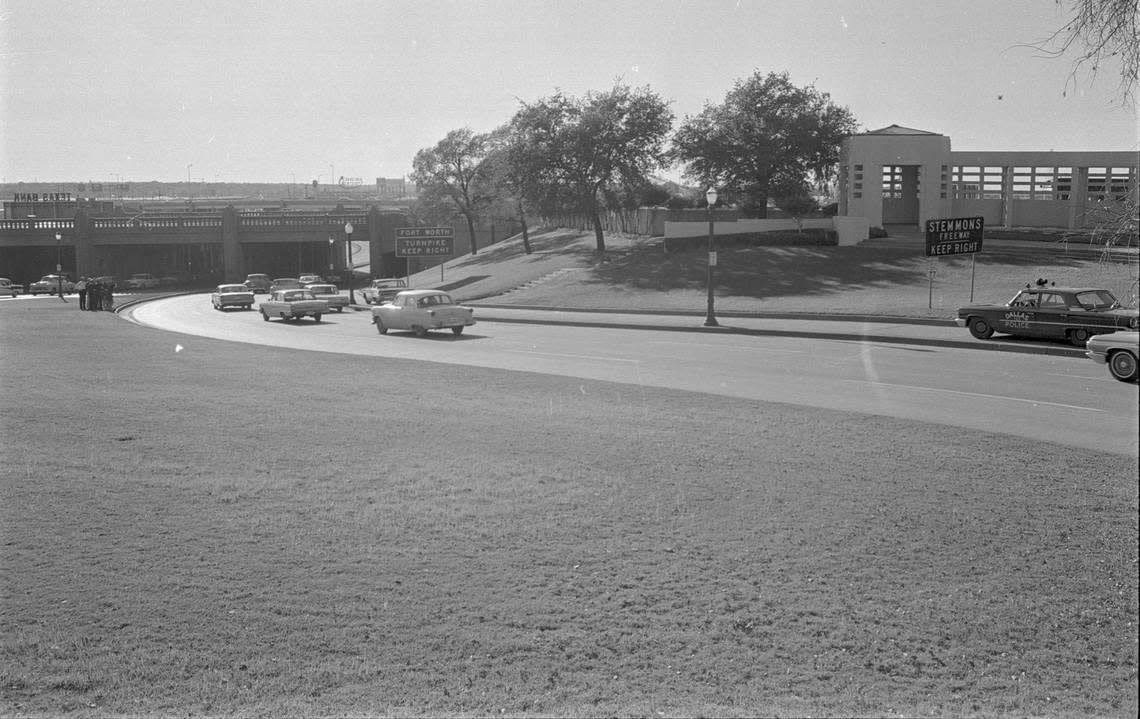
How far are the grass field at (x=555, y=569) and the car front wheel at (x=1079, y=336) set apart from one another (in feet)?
39.7

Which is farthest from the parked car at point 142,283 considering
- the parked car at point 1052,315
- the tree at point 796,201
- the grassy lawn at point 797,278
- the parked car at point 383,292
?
the parked car at point 1052,315

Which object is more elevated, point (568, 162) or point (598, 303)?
point (568, 162)

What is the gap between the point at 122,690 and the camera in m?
5.75

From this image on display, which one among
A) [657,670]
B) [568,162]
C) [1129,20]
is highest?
[568,162]

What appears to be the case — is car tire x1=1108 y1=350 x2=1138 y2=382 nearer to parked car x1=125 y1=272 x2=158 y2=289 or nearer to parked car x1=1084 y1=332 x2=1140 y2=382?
parked car x1=1084 y1=332 x2=1140 y2=382

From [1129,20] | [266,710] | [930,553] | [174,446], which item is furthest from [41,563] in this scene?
[1129,20]

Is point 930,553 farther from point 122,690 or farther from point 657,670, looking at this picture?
point 122,690

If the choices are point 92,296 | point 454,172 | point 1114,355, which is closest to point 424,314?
point 1114,355

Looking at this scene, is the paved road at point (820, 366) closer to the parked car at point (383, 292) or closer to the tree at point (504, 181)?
the parked car at point (383, 292)

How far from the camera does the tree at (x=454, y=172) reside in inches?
3145

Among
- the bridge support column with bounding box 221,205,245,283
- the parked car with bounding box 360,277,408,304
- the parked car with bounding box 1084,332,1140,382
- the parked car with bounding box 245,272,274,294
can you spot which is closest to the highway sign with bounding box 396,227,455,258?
the parked car with bounding box 360,277,408,304

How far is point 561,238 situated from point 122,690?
75.0m

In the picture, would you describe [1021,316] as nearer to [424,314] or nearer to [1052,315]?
[1052,315]

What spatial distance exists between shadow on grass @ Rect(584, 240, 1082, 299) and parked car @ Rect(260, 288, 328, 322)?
1508cm
